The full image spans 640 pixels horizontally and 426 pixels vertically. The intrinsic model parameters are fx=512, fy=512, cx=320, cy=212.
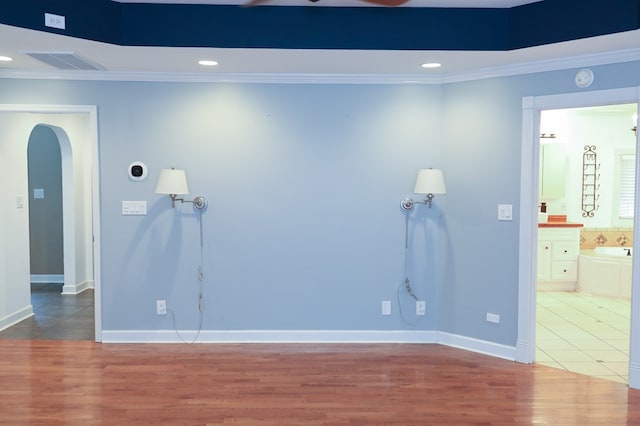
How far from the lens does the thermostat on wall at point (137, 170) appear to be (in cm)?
438

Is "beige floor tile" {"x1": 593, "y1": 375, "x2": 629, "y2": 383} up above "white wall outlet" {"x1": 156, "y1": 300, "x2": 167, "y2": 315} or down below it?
below

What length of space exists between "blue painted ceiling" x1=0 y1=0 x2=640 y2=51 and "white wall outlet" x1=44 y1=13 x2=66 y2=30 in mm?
214

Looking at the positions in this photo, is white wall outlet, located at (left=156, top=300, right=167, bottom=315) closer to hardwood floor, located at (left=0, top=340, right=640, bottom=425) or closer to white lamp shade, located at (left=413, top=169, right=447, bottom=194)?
hardwood floor, located at (left=0, top=340, right=640, bottom=425)

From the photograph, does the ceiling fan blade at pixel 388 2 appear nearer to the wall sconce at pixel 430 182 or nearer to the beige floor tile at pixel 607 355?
the wall sconce at pixel 430 182

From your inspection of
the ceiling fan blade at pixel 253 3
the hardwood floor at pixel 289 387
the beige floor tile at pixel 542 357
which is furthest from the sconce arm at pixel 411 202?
the ceiling fan blade at pixel 253 3

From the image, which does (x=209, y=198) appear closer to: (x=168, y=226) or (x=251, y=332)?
(x=168, y=226)

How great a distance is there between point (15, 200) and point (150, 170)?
1.68 metres

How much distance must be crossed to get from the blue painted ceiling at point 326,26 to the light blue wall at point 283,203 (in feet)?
2.69

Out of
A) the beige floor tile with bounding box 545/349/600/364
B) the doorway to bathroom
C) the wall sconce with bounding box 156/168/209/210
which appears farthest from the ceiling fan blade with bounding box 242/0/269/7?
the doorway to bathroom

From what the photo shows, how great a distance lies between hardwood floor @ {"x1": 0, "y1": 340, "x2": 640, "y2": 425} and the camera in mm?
3098

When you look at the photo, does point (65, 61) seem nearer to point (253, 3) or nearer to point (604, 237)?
point (253, 3)

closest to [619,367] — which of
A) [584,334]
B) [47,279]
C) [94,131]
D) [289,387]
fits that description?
[584,334]

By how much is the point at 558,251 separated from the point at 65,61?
19.7 ft

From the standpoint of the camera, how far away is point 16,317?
5070 millimetres
